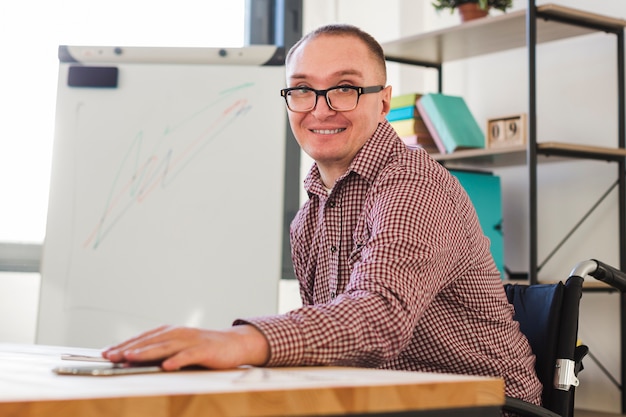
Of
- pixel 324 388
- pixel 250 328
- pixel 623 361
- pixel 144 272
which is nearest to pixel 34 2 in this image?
pixel 144 272

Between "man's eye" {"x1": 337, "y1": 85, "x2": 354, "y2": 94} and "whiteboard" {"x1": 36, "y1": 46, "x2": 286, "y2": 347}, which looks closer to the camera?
"man's eye" {"x1": 337, "y1": 85, "x2": 354, "y2": 94}

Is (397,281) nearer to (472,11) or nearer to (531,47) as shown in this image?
(531,47)

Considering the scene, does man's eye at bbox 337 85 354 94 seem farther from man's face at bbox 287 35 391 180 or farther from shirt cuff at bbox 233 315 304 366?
shirt cuff at bbox 233 315 304 366

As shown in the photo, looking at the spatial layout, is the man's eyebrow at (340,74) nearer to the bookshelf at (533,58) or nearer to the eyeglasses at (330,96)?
the eyeglasses at (330,96)

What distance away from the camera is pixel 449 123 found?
2912 millimetres

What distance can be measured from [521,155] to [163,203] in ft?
3.93

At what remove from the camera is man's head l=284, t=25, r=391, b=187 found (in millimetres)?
1466

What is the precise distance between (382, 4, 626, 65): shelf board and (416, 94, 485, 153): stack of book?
0.74ft

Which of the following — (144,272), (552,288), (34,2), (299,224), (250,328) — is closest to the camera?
(250,328)

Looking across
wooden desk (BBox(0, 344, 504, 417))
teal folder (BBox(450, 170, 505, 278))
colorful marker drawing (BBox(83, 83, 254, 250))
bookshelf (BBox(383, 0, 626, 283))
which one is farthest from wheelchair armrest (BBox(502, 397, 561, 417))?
teal folder (BBox(450, 170, 505, 278))

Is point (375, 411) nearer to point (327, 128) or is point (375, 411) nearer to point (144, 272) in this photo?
point (327, 128)

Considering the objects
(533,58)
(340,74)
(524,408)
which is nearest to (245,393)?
(524,408)

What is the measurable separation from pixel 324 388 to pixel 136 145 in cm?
203

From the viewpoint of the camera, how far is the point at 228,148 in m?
2.58
